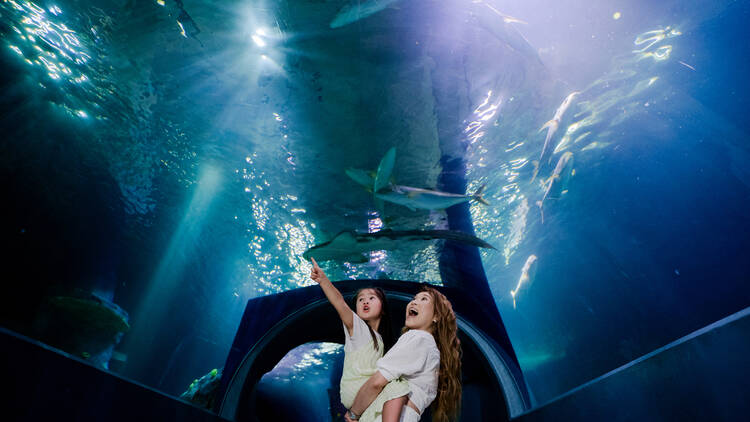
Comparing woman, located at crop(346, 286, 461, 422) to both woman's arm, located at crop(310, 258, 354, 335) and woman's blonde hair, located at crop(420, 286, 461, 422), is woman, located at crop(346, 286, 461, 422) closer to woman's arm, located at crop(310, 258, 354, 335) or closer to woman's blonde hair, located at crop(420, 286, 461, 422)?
woman's blonde hair, located at crop(420, 286, 461, 422)

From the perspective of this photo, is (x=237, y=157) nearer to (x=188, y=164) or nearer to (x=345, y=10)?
(x=188, y=164)

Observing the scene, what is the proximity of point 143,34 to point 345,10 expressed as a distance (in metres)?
4.17

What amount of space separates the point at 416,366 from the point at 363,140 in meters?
6.04

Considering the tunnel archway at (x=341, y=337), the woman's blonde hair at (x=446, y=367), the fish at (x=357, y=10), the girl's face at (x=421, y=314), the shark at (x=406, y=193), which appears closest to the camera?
the woman's blonde hair at (x=446, y=367)

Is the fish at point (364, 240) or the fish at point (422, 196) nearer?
the fish at point (364, 240)

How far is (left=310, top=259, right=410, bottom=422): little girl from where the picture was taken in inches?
74.0

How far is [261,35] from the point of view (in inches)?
217

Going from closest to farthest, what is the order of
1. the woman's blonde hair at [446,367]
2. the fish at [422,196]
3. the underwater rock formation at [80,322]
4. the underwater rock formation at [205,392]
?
the woman's blonde hair at [446,367] → the fish at [422,196] → the underwater rock formation at [205,392] → the underwater rock formation at [80,322]

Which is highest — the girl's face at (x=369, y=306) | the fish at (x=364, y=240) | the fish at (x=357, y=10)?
the fish at (x=357, y=10)

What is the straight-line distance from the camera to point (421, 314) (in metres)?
2.44

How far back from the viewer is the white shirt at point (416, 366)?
1.90 meters

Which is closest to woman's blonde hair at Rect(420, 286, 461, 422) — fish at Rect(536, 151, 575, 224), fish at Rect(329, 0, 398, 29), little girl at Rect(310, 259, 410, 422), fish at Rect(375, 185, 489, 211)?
little girl at Rect(310, 259, 410, 422)

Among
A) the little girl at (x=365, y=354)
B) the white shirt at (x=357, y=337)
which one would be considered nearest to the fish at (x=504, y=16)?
the little girl at (x=365, y=354)

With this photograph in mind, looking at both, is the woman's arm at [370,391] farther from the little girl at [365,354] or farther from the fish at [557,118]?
the fish at [557,118]
